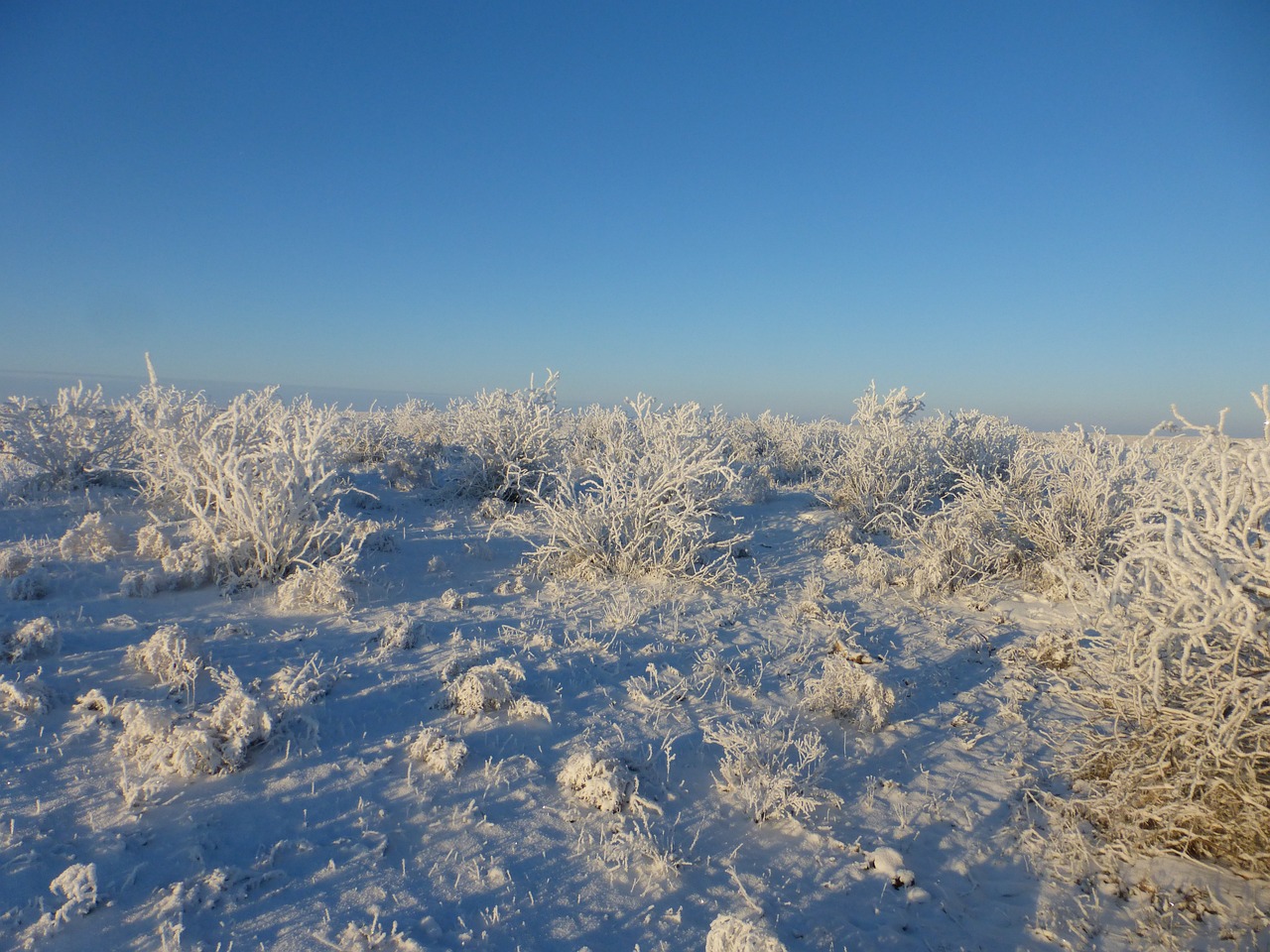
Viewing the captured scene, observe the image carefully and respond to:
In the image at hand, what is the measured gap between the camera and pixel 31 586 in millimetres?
4336

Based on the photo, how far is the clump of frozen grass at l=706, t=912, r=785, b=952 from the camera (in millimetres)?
1935

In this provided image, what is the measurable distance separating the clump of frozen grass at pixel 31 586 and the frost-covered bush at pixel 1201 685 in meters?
6.43

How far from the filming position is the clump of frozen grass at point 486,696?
3.38m

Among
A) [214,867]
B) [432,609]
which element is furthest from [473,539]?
[214,867]

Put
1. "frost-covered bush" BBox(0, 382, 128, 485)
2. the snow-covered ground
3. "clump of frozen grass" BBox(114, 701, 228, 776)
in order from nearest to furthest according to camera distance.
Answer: the snow-covered ground → "clump of frozen grass" BBox(114, 701, 228, 776) → "frost-covered bush" BBox(0, 382, 128, 485)

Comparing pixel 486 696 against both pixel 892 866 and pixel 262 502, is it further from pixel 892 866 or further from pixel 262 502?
pixel 262 502

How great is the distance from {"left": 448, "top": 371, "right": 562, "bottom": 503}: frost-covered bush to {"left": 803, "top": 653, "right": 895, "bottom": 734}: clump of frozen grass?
17.6 ft

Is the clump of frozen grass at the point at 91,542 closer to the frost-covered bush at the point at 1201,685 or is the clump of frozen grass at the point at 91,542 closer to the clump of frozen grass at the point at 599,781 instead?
the clump of frozen grass at the point at 599,781

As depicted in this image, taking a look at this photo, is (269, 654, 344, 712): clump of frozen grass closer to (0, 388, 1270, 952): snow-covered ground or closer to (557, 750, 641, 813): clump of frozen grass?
(0, 388, 1270, 952): snow-covered ground

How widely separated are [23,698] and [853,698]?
4302 mm

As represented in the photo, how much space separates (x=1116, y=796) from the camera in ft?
8.59

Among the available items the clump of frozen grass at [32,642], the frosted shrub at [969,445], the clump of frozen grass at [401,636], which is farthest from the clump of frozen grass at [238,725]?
the frosted shrub at [969,445]

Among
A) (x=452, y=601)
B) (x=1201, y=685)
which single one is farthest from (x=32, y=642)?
(x=1201, y=685)

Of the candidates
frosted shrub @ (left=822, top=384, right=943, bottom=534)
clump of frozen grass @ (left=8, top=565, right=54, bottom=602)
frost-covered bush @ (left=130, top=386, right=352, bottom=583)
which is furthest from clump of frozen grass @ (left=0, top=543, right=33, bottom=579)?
frosted shrub @ (left=822, top=384, right=943, bottom=534)
